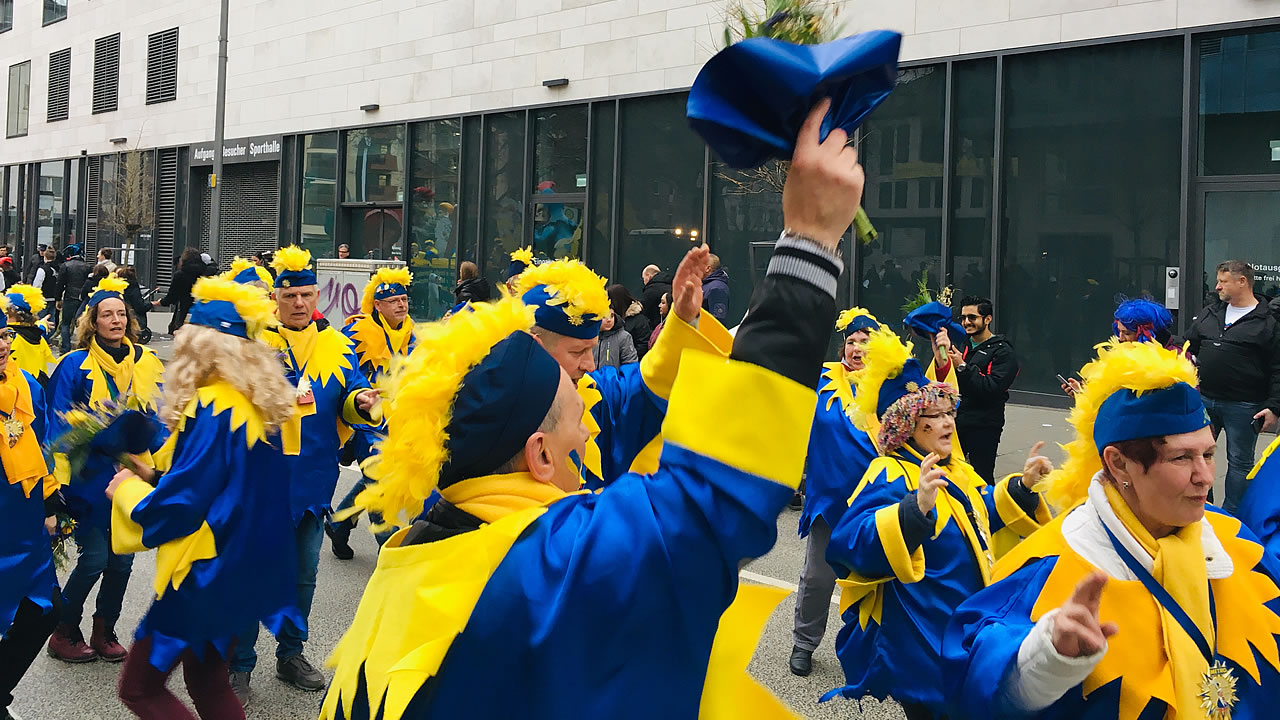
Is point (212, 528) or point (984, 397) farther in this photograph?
point (984, 397)

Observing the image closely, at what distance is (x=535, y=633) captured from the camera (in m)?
1.75

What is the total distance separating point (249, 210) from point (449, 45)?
8250 mm

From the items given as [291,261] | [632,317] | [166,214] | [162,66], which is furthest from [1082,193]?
[162,66]

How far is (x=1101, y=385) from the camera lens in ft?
10.4

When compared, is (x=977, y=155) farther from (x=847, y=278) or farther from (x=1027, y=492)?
(x=1027, y=492)

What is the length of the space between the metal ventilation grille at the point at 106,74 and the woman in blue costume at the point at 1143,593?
113ft

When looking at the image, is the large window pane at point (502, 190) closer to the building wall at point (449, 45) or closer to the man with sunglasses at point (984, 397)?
the building wall at point (449, 45)

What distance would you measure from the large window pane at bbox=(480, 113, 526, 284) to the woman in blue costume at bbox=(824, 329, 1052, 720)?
16.3 metres

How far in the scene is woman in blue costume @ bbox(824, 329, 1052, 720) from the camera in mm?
4082

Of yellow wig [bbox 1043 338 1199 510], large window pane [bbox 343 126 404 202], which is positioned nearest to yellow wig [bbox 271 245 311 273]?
yellow wig [bbox 1043 338 1199 510]

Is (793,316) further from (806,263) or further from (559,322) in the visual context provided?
(559,322)

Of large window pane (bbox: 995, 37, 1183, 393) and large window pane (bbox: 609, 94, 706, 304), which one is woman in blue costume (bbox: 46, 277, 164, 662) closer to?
large window pane (bbox: 995, 37, 1183, 393)

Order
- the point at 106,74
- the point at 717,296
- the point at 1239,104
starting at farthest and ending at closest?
1. the point at 106,74
2. the point at 1239,104
3. the point at 717,296

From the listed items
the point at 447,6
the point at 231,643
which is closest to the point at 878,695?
the point at 231,643
